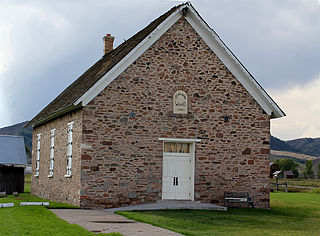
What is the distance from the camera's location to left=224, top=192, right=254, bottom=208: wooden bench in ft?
63.4

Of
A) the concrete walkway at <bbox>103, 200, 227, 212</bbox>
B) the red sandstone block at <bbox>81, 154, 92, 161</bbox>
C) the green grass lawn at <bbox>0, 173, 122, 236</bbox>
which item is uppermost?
the red sandstone block at <bbox>81, 154, 92, 161</bbox>

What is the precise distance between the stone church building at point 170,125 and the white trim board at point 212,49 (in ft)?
0.12

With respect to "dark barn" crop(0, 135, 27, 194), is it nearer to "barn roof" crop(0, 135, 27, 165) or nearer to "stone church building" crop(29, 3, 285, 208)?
"barn roof" crop(0, 135, 27, 165)

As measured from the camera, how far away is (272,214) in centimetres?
1812

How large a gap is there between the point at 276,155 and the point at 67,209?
6731 inches

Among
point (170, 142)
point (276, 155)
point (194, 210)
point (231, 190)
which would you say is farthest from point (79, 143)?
point (276, 155)

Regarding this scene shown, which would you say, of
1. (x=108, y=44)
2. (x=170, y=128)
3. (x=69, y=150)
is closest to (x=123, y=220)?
(x=170, y=128)

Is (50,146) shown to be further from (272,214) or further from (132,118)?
(272,214)

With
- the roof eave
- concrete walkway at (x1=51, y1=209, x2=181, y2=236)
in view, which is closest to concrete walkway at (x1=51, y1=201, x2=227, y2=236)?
concrete walkway at (x1=51, y1=209, x2=181, y2=236)

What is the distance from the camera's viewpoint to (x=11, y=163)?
26750 mm

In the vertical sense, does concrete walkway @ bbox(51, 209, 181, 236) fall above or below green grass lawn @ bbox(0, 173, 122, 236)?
below

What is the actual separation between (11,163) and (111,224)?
15.0 m

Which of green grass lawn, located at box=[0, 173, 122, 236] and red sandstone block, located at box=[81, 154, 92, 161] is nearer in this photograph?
green grass lawn, located at box=[0, 173, 122, 236]

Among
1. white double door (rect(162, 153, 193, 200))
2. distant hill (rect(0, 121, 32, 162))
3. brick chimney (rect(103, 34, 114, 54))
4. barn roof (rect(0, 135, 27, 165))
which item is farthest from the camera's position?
distant hill (rect(0, 121, 32, 162))
